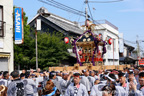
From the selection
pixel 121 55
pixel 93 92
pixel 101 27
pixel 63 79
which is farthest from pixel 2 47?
pixel 121 55

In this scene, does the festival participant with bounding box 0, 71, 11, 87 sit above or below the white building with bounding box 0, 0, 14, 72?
below

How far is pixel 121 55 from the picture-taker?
55.7 metres

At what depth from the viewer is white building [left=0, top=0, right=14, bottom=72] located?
1880cm

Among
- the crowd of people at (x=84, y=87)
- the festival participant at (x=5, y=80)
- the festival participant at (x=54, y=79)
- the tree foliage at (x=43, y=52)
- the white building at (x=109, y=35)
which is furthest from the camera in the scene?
the white building at (x=109, y=35)

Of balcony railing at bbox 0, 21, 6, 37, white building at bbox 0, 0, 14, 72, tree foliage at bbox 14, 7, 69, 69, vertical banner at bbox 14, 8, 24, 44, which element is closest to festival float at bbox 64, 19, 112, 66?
tree foliage at bbox 14, 7, 69, 69

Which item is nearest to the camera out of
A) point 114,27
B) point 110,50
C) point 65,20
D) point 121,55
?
point 65,20

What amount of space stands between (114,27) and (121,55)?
11.2 metres

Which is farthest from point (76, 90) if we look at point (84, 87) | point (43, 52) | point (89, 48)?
point (43, 52)

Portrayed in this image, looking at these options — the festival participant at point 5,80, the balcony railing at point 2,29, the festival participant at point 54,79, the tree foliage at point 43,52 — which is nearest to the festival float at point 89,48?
the tree foliage at point 43,52

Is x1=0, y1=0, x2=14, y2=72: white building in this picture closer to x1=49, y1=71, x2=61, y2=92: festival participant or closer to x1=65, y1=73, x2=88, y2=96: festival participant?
x1=49, y1=71, x2=61, y2=92: festival participant

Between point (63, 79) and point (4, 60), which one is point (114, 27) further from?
point (63, 79)

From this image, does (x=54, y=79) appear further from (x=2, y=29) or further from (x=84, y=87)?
(x=2, y=29)

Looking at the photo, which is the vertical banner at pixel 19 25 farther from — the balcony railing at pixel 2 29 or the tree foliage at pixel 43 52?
the tree foliage at pixel 43 52

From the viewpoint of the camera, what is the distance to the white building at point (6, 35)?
1880cm
